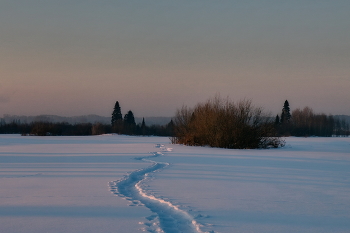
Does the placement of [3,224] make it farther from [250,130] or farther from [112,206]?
[250,130]

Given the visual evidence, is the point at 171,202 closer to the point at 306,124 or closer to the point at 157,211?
the point at 157,211

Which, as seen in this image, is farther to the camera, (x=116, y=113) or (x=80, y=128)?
(x=116, y=113)

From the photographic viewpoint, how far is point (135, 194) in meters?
6.17

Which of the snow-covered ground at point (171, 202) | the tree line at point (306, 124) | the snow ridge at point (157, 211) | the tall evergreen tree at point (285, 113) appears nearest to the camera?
the snow ridge at point (157, 211)

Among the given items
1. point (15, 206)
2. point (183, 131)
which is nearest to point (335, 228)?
point (15, 206)

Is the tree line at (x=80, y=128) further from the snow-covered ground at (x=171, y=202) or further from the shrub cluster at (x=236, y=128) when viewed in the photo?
the snow-covered ground at (x=171, y=202)

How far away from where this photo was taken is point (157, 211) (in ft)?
16.1

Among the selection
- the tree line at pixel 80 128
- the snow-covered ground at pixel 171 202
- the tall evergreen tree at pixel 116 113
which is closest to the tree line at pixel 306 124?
the tree line at pixel 80 128

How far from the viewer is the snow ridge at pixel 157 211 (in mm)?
4082

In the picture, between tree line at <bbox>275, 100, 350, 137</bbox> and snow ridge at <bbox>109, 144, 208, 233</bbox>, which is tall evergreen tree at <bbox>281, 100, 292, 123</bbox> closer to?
tree line at <bbox>275, 100, 350, 137</bbox>

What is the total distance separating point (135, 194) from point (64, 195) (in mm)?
1153

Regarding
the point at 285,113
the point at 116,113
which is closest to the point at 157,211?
the point at 116,113

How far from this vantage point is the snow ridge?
4.08 metres

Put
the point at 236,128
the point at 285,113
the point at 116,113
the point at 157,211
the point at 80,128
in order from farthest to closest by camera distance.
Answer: the point at 285,113, the point at 116,113, the point at 80,128, the point at 236,128, the point at 157,211
